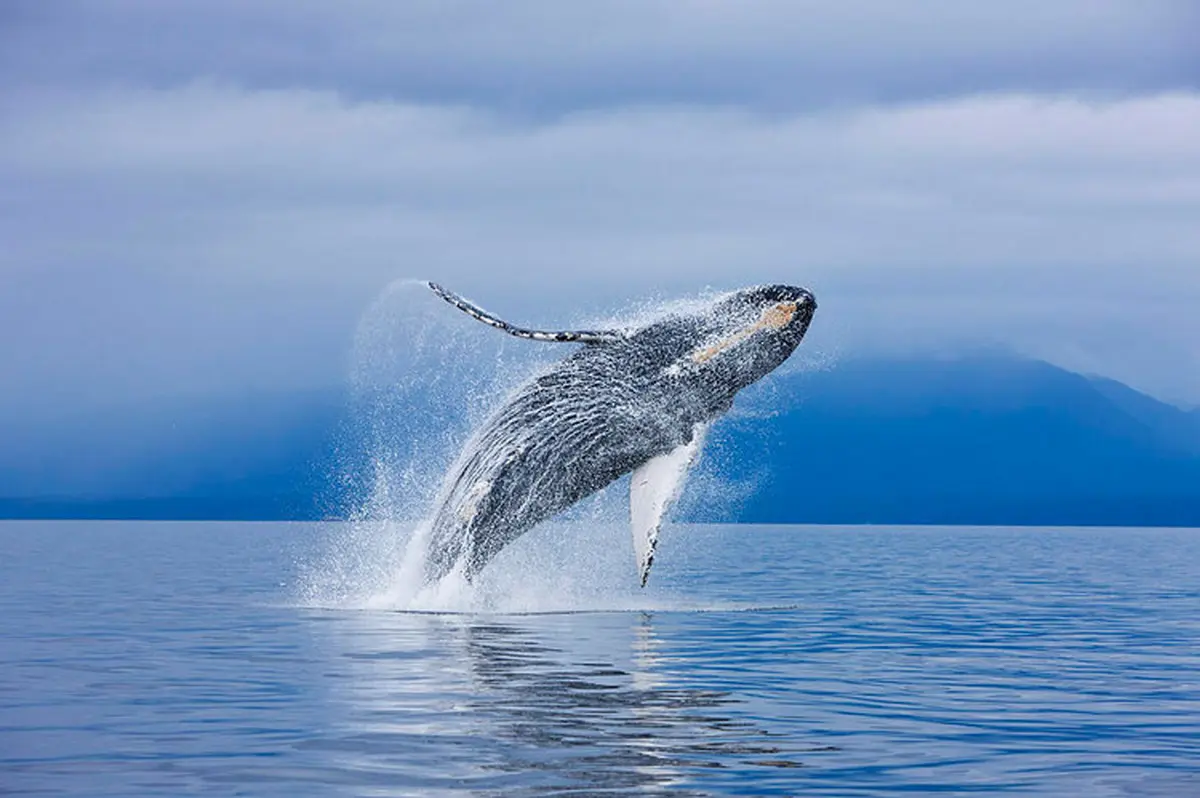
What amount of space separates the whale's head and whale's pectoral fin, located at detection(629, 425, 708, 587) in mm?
1132

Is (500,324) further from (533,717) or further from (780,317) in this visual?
(533,717)

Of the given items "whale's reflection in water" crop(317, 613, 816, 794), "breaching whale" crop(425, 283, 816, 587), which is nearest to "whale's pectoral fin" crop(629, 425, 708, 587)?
"breaching whale" crop(425, 283, 816, 587)

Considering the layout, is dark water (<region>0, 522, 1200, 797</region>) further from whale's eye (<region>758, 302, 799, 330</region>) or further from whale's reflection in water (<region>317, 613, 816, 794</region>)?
whale's eye (<region>758, 302, 799, 330</region>)

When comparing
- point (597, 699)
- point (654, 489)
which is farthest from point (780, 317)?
point (597, 699)

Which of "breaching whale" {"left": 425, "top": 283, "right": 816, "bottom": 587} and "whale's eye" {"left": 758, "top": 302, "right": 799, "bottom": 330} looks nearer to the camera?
"whale's eye" {"left": 758, "top": 302, "right": 799, "bottom": 330}

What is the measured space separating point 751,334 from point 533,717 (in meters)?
8.72

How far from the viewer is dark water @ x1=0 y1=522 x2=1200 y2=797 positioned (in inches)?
414

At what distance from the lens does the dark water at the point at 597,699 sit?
10516 mm

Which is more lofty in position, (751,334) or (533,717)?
(751,334)

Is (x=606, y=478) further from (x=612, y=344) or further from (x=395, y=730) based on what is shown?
(x=395, y=730)

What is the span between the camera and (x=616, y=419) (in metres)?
21.0

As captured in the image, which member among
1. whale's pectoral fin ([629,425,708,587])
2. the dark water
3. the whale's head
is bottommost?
the dark water

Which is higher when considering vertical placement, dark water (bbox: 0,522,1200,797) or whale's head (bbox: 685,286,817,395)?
whale's head (bbox: 685,286,817,395)

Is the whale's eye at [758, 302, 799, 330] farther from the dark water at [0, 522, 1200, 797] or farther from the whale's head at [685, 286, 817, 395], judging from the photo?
the dark water at [0, 522, 1200, 797]
